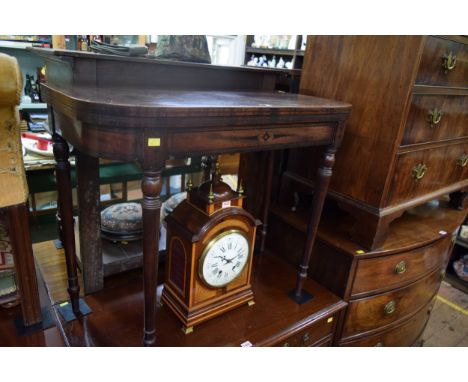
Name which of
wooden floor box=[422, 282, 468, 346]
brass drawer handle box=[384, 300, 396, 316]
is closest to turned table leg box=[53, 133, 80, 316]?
brass drawer handle box=[384, 300, 396, 316]

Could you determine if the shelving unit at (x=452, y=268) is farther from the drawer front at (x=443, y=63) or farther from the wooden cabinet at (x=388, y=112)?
the drawer front at (x=443, y=63)

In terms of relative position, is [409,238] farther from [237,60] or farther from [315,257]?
[237,60]

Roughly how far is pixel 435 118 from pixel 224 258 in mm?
763

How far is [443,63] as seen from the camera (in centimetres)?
101

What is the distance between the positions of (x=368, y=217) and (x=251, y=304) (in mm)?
452

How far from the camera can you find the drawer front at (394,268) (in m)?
1.15

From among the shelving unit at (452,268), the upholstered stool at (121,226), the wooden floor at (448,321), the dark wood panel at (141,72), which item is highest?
the dark wood panel at (141,72)

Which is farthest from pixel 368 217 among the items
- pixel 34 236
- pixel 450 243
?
pixel 34 236

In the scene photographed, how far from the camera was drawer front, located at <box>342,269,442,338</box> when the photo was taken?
1206 mm

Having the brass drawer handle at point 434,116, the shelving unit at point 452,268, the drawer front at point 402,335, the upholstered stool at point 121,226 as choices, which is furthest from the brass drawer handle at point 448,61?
the shelving unit at point 452,268

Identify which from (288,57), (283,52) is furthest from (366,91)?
(288,57)

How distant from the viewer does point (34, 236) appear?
2.32 m

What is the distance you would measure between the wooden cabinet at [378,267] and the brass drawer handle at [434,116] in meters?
0.40

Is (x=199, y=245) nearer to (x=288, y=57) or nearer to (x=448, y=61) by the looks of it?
(x=448, y=61)
